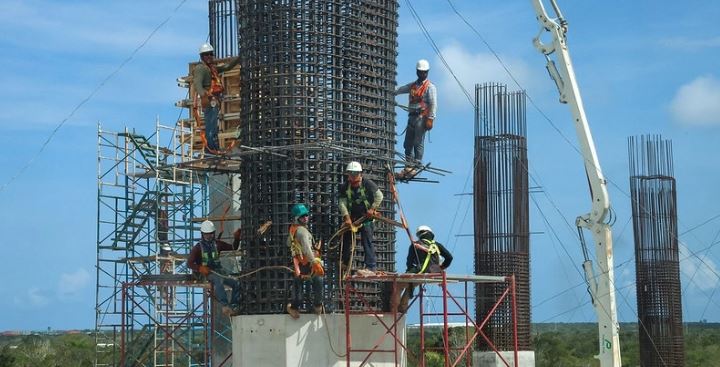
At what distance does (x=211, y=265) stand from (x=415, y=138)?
4905 mm

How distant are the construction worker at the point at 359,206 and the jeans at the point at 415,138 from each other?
2.45m

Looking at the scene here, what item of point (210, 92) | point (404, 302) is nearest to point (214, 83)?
point (210, 92)

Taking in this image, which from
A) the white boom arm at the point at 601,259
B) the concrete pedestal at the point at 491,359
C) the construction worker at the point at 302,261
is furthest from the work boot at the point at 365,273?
the concrete pedestal at the point at 491,359

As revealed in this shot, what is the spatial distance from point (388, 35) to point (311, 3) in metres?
2.00

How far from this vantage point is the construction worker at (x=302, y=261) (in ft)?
67.4

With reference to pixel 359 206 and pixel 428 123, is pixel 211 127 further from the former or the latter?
pixel 428 123

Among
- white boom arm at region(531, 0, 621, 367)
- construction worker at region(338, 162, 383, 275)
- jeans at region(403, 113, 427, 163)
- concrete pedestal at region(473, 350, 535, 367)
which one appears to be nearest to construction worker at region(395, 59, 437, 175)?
jeans at region(403, 113, 427, 163)

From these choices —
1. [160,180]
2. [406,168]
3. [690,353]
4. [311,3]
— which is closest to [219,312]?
[160,180]

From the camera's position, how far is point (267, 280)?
21.5 metres

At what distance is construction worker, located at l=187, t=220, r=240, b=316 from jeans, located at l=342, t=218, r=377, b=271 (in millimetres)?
2331

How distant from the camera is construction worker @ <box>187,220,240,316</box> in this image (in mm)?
21812

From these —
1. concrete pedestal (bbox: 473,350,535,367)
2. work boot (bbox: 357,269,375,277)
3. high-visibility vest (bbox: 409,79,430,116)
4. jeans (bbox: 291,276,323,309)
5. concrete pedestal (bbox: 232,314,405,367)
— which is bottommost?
concrete pedestal (bbox: 473,350,535,367)

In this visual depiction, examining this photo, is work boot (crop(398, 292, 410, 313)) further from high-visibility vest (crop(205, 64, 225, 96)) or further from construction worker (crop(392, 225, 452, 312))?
high-visibility vest (crop(205, 64, 225, 96))

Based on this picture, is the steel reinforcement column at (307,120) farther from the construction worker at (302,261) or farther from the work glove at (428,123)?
the work glove at (428,123)
